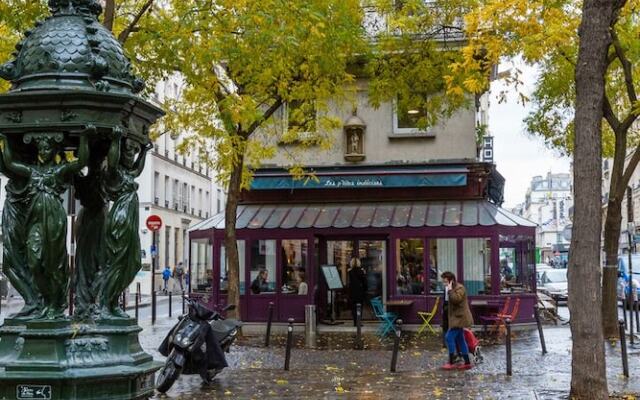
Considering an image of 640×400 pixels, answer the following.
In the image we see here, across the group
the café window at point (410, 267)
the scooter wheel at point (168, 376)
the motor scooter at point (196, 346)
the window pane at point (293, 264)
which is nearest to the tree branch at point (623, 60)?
the café window at point (410, 267)

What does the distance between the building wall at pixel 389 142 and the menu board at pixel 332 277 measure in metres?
3.45

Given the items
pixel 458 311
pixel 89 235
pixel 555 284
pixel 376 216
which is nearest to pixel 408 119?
pixel 376 216

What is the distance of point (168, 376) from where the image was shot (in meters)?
11.2

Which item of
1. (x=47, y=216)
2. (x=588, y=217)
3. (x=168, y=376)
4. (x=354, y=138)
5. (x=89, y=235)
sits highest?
(x=354, y=138)

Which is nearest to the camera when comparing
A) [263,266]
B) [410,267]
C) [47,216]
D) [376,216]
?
[47,216]

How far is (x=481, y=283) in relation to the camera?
21766mm

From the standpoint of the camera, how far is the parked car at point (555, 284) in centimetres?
3035

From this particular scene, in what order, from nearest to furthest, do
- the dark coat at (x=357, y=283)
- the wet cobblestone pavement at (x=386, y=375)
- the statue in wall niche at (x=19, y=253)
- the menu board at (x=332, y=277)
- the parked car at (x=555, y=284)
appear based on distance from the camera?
the statue in wall niche at (x=19, y=253)
the wet cobblestone pavement at (x=386, y=375)
the menu board at (x=332, y=277)
the dark coat at (x=357, y=283)
the parked car at (x=555, y=284)

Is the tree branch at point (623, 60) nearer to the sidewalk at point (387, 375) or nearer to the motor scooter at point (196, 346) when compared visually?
the sidewalk at point (387, 375)

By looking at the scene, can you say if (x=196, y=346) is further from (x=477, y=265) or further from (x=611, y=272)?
(x=477, y=265)

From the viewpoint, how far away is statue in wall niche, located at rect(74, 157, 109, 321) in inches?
264

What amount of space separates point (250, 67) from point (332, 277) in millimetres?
7607

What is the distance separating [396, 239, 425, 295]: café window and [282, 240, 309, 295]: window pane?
103 inches

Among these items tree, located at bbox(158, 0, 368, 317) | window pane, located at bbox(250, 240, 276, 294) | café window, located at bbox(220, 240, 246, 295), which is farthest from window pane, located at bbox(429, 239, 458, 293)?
café window, located at bbox(220, 240, 246, 295)
